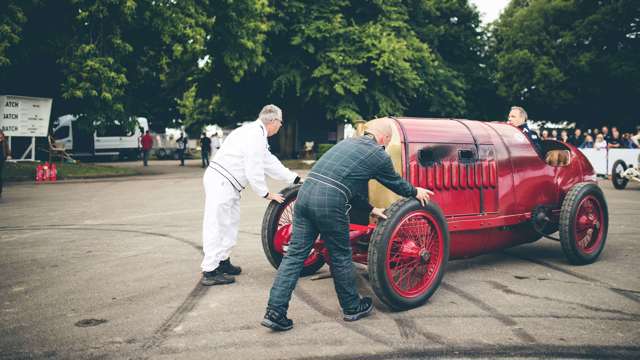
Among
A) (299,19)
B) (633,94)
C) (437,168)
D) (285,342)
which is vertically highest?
(299,19)

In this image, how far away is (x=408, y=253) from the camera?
15.7 ft

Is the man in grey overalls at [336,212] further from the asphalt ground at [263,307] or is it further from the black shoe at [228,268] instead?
the black shoe at [228,268]

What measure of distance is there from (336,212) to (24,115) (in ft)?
62.0

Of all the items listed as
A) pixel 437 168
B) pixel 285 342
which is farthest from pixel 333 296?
pixel 437 168

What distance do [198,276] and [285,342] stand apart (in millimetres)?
2270

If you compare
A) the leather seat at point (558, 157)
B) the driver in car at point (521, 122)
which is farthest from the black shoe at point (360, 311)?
the leather seat at point (558, 157)

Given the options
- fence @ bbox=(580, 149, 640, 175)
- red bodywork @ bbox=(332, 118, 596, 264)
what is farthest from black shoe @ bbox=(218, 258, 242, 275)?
fence @ bbox=(580, 149, 640, 175)

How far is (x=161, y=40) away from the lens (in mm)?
22734

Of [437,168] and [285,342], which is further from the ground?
[437,168]

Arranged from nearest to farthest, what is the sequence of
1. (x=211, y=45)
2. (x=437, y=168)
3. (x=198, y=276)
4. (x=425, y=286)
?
(x=425, y=286), (x=437, y=168), (x=198, y=276), (x=211, y=45)

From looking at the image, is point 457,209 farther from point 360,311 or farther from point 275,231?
point 275,231

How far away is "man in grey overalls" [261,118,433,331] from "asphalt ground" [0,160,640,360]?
0.27 meters

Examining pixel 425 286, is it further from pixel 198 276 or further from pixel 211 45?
pixel 211 45

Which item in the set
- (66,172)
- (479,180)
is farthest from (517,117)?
(66,172)
